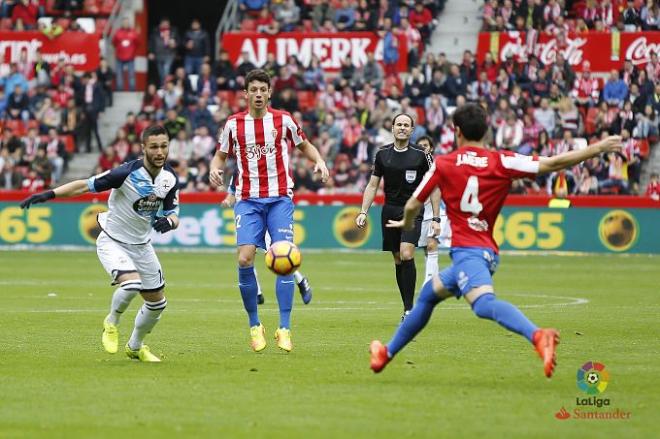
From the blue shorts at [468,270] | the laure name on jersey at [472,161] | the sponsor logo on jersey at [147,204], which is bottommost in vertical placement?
the blue shorts at [468,270]

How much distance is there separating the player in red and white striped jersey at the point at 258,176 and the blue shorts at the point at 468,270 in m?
3.05

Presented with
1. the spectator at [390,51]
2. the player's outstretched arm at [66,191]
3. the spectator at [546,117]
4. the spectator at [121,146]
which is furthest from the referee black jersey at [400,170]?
the spectator at [390,51]

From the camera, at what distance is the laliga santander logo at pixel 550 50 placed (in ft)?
110

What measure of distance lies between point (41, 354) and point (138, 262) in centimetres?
131

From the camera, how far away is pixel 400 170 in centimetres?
1540

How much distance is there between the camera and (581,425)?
7.93 metres

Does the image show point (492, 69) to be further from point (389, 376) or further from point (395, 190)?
point (389, 376)

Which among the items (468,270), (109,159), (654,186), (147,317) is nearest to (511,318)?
(468,270)

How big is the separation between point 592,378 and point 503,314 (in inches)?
38.5

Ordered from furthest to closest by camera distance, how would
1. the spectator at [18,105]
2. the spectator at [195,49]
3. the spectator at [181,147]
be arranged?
the spectator at [195,49] < the spectator at [18,105] < the spectator at [181,147]

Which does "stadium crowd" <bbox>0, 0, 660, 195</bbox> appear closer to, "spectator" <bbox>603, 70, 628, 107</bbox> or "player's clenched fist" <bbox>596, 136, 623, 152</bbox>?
"spectator" <bbox>603, 70, 628, 107</bbox>

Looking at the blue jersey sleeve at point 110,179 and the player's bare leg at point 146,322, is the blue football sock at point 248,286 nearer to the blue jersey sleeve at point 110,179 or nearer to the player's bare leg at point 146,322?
the player's bare leg at point 146,322

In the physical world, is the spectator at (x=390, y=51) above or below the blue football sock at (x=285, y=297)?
above

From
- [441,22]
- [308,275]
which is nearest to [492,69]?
[441,22]
